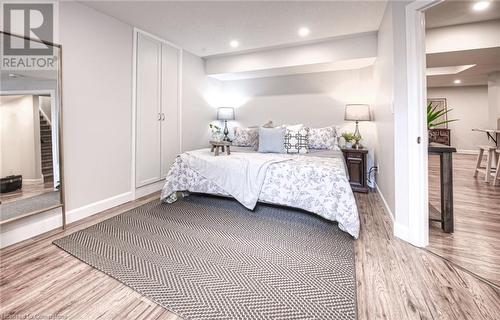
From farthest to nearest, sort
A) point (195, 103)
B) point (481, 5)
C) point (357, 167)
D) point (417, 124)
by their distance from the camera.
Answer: point (195, 103) → point (357, 167) → point (481, 5) → point (417, 124)

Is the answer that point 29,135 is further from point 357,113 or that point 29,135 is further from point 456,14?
point 456,14

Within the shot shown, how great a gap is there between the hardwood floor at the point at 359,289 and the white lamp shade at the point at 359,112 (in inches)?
91.1

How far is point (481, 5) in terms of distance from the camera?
2760mm

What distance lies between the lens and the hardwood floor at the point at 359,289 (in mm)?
1349

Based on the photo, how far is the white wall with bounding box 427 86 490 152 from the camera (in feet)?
25.4

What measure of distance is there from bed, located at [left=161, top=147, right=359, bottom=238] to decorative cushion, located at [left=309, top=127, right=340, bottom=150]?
0.88m

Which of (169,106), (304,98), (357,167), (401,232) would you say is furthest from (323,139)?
(169,106)

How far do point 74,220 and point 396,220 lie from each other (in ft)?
10.9

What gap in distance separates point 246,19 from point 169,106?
181cm

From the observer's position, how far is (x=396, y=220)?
2.31 metres

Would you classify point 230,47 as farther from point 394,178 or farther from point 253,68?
point 394,178

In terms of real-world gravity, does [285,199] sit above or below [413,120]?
below

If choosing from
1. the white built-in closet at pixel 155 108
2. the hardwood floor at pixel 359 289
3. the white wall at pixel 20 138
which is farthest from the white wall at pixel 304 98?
the white wall at pixel 20 138

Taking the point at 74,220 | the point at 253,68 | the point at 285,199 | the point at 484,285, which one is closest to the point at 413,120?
the point at 484,285
